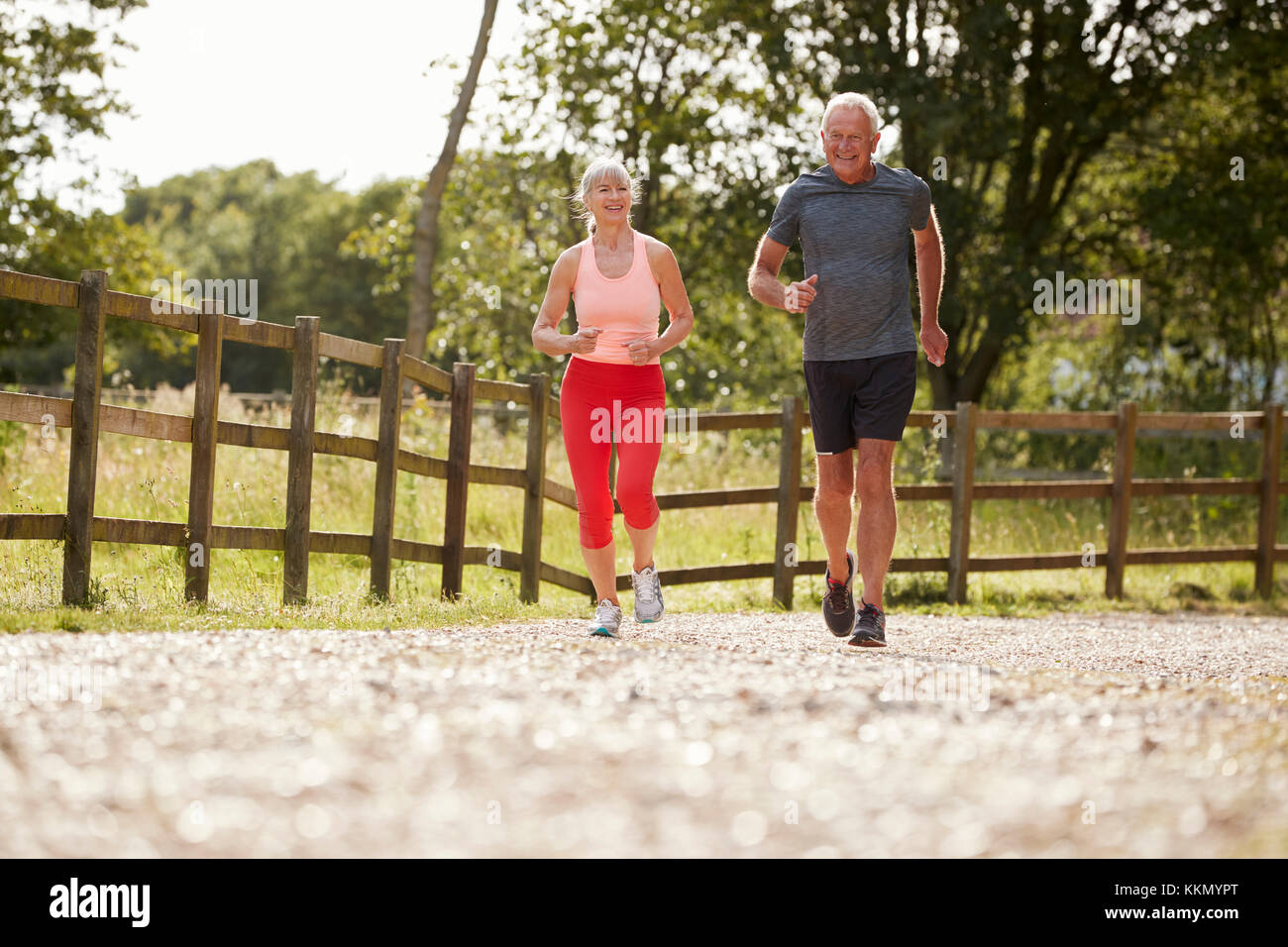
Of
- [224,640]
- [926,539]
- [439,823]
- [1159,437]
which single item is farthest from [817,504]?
[1159,437]

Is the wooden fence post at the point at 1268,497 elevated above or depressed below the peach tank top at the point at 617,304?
below

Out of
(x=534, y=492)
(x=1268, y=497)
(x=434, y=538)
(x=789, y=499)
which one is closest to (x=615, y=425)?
(x=534, y=492)

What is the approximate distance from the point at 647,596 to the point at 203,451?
2.22m

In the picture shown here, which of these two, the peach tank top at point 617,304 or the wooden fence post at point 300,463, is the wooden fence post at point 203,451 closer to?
the wooden fence post at point 300,463

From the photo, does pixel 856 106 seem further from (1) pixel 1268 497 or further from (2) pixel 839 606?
(1) pixel 1268 497

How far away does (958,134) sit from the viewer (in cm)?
1742

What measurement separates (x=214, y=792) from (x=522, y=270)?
1738cm

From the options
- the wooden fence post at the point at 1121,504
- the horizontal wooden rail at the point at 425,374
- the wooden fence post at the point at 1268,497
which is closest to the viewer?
the horizontal wooden rail at the point at 425,374

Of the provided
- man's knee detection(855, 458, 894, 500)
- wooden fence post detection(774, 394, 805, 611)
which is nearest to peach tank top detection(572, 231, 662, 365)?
man's knee detection(855, 458, 894, 500)

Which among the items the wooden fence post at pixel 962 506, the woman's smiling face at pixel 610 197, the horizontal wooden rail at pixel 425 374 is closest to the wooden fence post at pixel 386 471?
the horizontal wooden rail at pixel 425 374

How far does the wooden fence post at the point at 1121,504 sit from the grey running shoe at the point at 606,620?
6.20 meters

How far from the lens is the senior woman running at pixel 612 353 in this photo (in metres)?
5.95

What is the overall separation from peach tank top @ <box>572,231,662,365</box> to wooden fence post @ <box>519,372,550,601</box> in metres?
2.70

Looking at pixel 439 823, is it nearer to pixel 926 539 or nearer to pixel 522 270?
pixel 926 539
